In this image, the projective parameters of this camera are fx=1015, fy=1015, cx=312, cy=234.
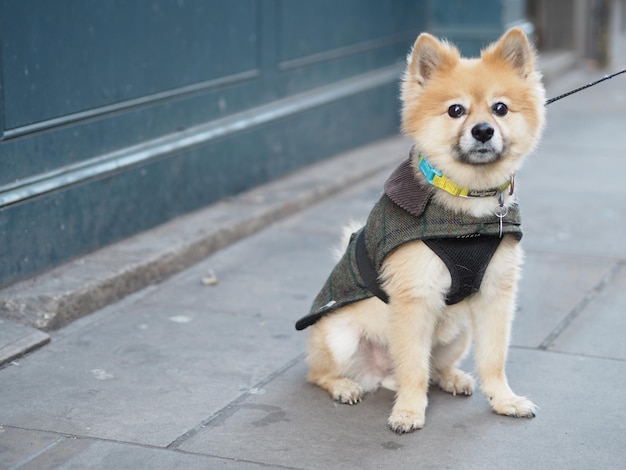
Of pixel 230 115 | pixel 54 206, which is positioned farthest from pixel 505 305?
pixel 230 115

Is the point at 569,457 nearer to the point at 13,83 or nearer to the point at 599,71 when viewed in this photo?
the point at 13,83

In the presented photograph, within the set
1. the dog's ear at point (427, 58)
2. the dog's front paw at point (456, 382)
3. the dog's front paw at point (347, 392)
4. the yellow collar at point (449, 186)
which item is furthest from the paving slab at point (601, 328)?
the dog's ear at point (427, 58)

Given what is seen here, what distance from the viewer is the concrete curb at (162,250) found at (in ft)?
16.8

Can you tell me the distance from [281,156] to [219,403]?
3804 mm

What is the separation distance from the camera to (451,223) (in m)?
3.95

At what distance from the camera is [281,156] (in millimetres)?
7840

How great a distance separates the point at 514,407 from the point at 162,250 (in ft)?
8.54

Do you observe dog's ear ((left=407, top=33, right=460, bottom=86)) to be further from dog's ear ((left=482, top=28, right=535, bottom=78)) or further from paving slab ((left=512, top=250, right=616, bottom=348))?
paving slab ((left=512, top=250, right=616, bottom=348))

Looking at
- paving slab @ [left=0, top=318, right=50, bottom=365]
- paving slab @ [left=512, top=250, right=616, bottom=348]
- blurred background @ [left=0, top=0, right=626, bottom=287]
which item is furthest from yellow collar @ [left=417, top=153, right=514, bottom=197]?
blurred background @ [left=0, top=0, right=626, bottom=287]

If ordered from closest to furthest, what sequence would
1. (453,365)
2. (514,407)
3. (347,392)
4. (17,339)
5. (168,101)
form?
(514,407) < (347,392) < (453,365) < (17,339) < (168,101)

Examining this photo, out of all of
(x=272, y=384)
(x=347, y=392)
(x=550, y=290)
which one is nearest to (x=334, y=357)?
(x=347, y=392)

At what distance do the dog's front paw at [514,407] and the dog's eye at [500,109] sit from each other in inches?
46.3

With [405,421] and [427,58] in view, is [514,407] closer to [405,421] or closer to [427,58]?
[405,421]

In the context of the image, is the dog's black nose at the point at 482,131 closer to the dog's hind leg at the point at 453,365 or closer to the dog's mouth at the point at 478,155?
the dog's mouth at the point at 478,155
